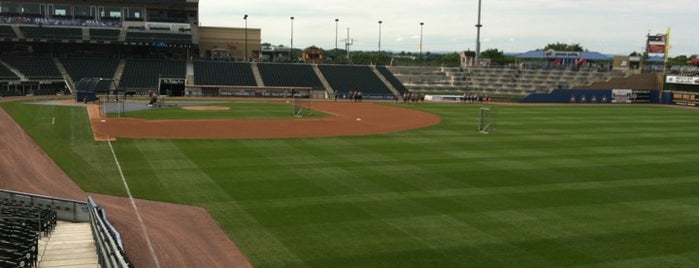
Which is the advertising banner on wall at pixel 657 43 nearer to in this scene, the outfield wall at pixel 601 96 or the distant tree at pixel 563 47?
the outfield wall at pixel 601 96

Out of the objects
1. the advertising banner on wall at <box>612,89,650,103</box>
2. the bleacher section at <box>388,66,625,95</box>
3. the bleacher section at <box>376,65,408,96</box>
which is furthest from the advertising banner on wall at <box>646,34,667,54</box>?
the bleacher section at <box>376,65,408,96</box>

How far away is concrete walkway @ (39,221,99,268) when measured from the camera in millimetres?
12008

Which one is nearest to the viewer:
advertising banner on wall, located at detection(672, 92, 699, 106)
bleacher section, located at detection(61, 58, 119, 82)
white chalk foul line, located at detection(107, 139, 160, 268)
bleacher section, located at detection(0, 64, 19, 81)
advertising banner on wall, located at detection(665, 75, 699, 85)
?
white chalk foul line, located at detection(107, 139, 160, 268)

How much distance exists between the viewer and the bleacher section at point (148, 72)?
7294 centimetres

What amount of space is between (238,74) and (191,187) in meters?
60.5

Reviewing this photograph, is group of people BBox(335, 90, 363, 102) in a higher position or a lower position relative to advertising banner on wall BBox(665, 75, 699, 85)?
lower

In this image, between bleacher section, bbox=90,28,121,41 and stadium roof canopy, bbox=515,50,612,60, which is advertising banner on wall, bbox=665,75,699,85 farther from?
bleacher section, bbox=90,28,121,41

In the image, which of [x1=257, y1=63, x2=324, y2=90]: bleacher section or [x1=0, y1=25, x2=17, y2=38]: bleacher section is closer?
[x1=0, y1=25, x2=17, y2=38]: bleacher section

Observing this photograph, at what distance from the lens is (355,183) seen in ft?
78.2

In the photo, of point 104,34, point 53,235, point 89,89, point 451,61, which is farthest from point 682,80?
point 53,235

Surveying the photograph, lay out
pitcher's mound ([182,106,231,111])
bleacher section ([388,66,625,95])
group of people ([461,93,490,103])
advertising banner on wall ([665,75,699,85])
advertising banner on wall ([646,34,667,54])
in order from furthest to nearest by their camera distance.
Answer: advertising banner on wall ([646,34,667,54]), bleacher section ([388,66,625,95]), advertising banner on wall ([665,75,699,85]), group of people ([461,93,490,103]), pitcher's mound ([182,106,231,111])

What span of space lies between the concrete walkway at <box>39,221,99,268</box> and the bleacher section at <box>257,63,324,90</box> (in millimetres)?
65307

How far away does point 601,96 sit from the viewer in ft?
266

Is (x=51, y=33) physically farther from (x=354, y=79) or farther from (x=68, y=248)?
(x=68, y=248)
